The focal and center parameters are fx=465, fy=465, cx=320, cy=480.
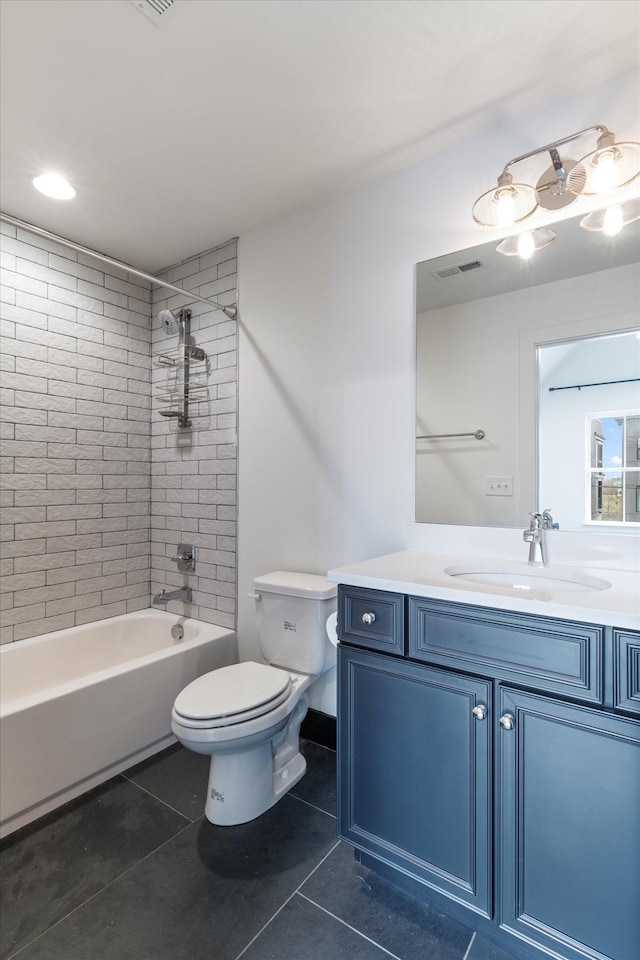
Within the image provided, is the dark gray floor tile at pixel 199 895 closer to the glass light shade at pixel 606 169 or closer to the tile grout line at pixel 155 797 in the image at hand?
the tile grout line at pixel 155 797

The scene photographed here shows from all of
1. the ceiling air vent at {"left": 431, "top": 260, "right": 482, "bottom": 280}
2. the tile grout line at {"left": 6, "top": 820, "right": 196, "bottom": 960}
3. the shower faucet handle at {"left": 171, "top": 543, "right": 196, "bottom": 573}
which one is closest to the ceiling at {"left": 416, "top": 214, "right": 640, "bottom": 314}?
the ceiling air vent at {"left": 431, "top": 260, "right": 482, "bottom": 280}

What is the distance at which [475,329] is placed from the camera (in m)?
1.77

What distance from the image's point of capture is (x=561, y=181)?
1488mm

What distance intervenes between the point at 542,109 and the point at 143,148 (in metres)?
1.46

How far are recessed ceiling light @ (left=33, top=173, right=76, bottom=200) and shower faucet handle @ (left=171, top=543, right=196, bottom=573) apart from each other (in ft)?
5.92

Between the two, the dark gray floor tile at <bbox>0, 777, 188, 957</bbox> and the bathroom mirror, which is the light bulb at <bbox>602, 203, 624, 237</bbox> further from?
the dark gray floor tile at <bbox>0, 777, 188, 957</bbox>

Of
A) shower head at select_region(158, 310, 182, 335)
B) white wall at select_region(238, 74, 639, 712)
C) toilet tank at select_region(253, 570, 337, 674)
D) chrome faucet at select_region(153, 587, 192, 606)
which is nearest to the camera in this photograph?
white wall at select_region(238, 74, 639, 712)

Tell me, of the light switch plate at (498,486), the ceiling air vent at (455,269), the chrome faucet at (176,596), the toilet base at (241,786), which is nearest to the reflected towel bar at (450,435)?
the light switch plate at (498,486)

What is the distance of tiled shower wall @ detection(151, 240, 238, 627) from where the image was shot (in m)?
2.52

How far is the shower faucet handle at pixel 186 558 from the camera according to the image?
2.66 metres

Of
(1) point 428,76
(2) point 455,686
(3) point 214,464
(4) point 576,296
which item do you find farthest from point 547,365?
(3) point 214,464

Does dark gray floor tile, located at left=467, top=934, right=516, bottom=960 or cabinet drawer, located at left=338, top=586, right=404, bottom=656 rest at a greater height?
cabinet drawer, located at left=338, top=586, right=404, bottom=656

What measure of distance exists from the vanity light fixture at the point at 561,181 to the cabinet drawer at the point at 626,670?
132 cm

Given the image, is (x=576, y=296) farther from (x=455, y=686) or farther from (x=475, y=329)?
(x=455, y=686)
